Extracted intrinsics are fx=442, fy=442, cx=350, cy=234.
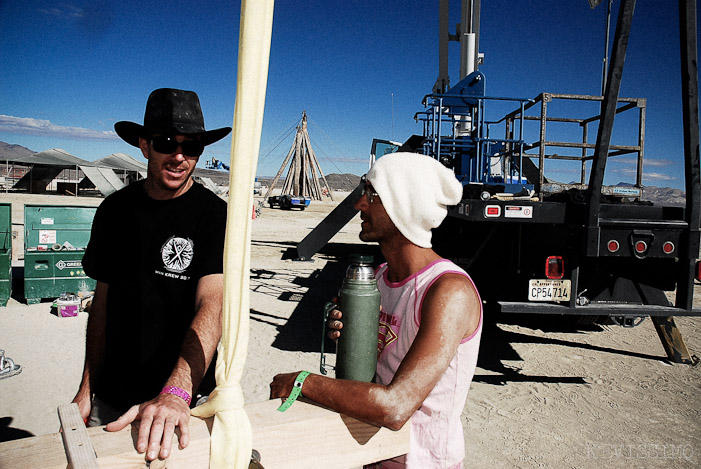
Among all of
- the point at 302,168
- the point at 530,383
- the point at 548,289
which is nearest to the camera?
the point at 548,289

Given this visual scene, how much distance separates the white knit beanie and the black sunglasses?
880 millimetres

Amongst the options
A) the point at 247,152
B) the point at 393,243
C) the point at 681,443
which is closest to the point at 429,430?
the point at 393,243

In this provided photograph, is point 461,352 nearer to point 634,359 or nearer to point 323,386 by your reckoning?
point 323,386

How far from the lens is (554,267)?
446 centimetres

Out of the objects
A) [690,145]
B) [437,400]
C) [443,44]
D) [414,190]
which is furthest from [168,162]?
[443,44]

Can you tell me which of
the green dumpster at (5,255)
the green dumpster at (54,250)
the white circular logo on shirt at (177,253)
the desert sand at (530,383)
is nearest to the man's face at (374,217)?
the white circular logo on shirt at (177,253)

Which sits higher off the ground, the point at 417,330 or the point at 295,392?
Answer: the point at 417,330

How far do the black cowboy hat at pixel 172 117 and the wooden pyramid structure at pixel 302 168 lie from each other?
148 ft

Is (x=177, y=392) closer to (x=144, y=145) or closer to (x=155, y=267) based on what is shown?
(x=155, y=267)

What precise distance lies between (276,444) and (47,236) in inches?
340

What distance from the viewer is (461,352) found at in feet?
4.85

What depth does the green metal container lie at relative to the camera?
146 centimetres

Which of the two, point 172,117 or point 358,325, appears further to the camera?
point 172,117

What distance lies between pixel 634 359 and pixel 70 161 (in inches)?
1477
